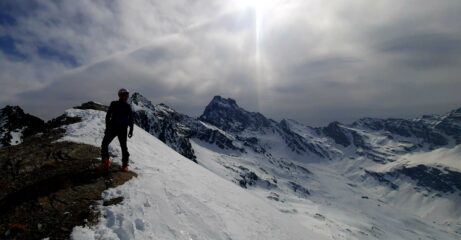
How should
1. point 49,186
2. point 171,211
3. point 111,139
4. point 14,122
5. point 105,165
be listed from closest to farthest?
point 171,211
point 49,186
point 105,165
point 111,139
point 14,122

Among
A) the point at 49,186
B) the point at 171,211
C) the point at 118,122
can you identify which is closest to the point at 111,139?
the point at 118,122

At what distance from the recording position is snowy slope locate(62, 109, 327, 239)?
1388 cm

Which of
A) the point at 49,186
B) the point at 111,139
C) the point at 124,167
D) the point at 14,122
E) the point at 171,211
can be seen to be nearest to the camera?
the point at 171,211

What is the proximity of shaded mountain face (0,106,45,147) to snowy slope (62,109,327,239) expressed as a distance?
11088 centimetres

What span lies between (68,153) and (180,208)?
867 cm

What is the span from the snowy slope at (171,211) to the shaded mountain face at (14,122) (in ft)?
364

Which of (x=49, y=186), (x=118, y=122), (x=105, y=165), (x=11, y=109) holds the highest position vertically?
(x=118, y=122)

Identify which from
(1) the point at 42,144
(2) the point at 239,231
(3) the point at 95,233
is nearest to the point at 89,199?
(3) the point at 95,233

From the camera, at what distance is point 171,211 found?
15977mm

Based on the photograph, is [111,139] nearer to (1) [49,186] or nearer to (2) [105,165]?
(2) [105,165]

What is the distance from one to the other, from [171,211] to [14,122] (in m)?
148

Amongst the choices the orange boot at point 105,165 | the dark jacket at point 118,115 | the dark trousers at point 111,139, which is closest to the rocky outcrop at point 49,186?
the orange boot at point 105,165

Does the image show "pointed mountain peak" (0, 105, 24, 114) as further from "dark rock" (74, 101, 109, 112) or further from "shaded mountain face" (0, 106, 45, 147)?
"dark rock" (74, 101, 109, 112)

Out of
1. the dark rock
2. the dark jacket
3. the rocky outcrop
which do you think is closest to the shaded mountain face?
the dark rock
